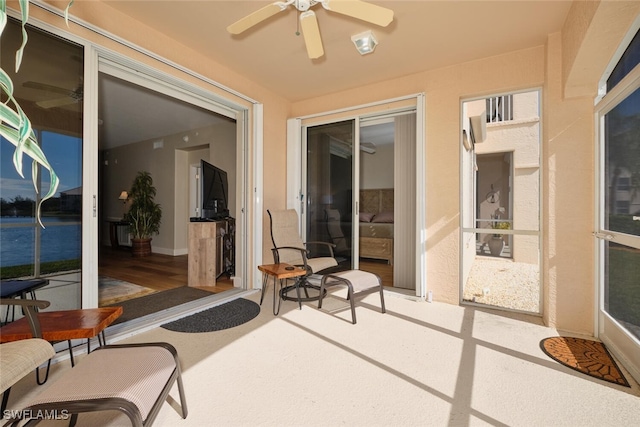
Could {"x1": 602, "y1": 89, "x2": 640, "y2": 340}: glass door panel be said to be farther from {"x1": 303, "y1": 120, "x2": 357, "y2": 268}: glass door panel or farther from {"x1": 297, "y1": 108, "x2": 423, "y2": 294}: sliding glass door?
{"x1": 303, "y1": 120, "x2": 357, "y2": 268}: glass door panel

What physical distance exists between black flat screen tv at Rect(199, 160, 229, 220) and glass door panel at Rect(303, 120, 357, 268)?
1.38 meters

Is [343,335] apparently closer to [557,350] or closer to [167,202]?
[557,350]

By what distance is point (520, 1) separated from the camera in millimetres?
2338

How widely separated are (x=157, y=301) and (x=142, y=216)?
390 cm

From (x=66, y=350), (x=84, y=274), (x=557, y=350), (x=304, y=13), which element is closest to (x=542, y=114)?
(x=557, y=350)

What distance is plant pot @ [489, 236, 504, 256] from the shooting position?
3.47 m

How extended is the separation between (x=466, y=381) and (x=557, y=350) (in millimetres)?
1025

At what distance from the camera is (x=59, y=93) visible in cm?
225

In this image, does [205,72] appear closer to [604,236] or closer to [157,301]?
[157,301]

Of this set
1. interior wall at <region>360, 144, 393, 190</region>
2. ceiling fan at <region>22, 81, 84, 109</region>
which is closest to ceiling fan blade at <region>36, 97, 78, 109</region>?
ceiling fan at <region>22, 81, 84, 109</region>

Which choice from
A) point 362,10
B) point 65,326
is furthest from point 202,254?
point 362,10

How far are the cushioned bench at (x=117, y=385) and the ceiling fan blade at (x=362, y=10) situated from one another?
2.30 meters

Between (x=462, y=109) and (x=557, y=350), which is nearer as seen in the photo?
(x=557, y=350)

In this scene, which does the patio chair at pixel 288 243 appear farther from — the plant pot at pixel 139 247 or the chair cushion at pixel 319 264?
the plant pot at pixel 139 247
